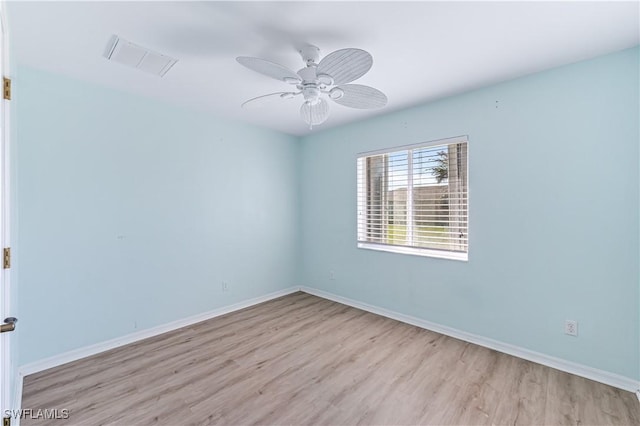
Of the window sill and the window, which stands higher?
the window

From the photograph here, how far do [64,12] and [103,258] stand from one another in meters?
1.98

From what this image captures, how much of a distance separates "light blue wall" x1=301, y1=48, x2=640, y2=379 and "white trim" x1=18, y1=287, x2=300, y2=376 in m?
2.16

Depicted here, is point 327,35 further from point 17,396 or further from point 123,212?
point 17,396

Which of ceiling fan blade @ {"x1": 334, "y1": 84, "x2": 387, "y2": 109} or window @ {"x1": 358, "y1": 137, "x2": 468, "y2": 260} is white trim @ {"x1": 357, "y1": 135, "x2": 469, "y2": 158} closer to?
window @ {"x1": 358, "y1": 137, "x2": 468, "y2": 260}

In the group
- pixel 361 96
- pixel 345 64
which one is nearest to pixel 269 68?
pixel 345 64

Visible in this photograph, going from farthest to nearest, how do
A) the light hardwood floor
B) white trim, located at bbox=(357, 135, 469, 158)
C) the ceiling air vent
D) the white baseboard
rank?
white trim, located at bbox=(357, 135, 469, 158), the white baseboard, the ceiling air vent, the light hardwood floor

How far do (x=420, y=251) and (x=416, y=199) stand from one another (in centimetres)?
61

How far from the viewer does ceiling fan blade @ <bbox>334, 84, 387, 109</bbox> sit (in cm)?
190

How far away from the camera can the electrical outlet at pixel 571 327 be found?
2.25 m

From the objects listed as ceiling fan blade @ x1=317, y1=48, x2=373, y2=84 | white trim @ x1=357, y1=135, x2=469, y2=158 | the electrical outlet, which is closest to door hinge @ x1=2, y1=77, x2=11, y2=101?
ceiling fan blade @ x1=317, y1=48, x2=373, y2=84

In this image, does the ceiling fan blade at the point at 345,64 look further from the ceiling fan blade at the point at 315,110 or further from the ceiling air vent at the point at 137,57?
the ceiling air vent at the point at 137,57

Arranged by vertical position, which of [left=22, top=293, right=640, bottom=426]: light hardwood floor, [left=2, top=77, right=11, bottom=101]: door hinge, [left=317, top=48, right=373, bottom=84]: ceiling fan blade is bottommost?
[left=22, top=293, right=640, bottom=426]: light hardwood floor

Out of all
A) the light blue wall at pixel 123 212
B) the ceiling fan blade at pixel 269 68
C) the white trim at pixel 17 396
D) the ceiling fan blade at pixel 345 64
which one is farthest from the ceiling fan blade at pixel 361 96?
the white trim at pixel 17 396

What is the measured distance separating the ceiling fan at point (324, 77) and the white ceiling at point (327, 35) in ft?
0.94
